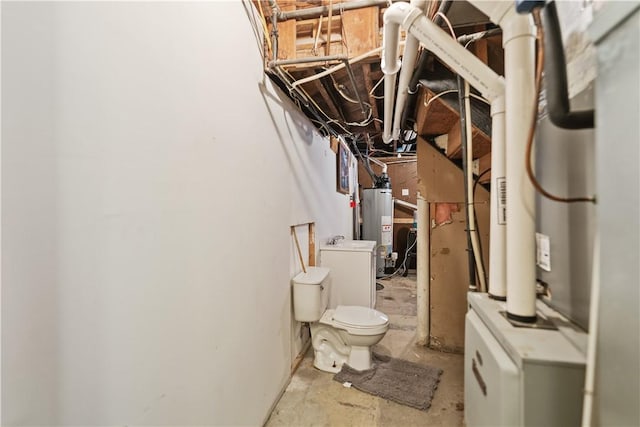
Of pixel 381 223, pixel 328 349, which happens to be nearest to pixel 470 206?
pixel 328 349

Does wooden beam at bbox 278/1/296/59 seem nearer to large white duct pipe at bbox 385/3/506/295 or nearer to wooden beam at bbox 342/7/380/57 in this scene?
wooden beam at bbox 342/7/380/57

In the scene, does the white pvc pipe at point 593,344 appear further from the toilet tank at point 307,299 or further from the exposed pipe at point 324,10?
the toilet tank at point 307,299

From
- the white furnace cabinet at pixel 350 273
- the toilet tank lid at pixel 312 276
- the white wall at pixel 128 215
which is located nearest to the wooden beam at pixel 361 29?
the white wall at pixel 128 215

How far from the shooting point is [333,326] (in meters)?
2.18

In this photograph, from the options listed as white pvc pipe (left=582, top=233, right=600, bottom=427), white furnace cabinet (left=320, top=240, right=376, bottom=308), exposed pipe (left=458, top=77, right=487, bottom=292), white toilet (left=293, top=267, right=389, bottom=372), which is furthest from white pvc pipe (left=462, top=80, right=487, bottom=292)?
white furnace cabinet (left=320, top=240, right=376, bottom=308)

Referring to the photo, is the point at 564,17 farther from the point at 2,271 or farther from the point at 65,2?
the point at 2,271

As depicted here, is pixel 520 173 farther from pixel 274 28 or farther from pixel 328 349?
pixel 328 349

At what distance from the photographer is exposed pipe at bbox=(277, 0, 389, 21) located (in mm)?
1488

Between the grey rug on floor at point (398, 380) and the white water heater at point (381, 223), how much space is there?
285 centimetres

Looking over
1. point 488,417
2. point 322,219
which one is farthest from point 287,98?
point 488,417

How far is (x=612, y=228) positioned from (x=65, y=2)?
1276 millimetres

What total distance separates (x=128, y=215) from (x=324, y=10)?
1557 mm

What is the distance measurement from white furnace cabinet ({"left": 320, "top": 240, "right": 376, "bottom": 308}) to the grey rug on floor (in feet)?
2.08

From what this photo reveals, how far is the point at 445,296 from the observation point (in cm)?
255
